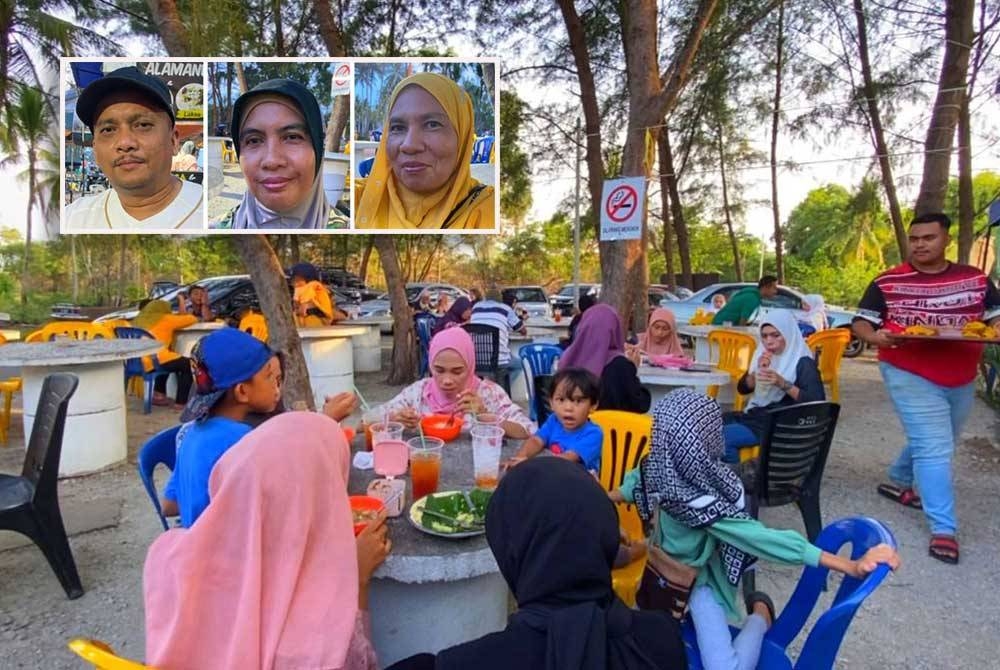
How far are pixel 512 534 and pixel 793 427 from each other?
2.24m

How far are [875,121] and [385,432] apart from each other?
10.2 metres

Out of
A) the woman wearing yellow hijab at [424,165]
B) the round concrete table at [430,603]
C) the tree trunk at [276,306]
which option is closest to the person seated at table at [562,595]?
the round concrete table at [430,603]

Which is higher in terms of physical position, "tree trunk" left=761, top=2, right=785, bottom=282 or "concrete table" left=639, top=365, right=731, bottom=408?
"tree trunk" left=761, top=2, right=785, bottom=282

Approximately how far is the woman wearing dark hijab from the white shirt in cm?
34

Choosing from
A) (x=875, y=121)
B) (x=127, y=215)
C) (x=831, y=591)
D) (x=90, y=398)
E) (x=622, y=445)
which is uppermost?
(x=875, y=121)

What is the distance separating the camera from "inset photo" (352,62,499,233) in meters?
5.49

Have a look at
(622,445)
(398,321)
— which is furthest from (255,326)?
(622,445)

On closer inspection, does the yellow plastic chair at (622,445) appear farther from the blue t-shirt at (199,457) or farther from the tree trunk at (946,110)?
the tree trunk at (946,110)

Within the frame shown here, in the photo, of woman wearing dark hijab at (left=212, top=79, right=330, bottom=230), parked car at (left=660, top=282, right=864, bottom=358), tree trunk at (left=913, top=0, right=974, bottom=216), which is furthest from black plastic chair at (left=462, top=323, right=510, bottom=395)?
parked car at (left=660, top=282, right=864, bottom=358)

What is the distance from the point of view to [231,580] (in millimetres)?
1204

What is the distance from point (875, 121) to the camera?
959 centimetres

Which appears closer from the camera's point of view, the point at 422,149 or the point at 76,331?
the point at 422,149

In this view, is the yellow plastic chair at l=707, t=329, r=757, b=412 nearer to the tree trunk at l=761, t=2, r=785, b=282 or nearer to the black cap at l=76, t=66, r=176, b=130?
the black cap at l=76, t=66, r=176, b=130

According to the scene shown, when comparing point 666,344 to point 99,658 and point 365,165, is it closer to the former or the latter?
point 365,165
